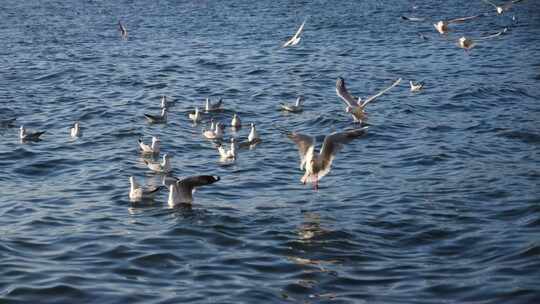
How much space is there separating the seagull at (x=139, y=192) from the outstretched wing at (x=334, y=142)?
341 centimetres

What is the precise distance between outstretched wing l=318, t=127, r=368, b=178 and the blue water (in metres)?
0.92

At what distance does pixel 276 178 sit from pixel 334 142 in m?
3.44

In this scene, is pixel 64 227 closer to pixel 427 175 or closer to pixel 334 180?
pixel 334 180

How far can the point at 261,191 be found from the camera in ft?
58.6

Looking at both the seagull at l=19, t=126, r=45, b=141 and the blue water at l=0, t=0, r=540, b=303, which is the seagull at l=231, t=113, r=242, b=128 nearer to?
the blue water at l=0, t=0, r=540, b=303

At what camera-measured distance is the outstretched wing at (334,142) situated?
15383 mm

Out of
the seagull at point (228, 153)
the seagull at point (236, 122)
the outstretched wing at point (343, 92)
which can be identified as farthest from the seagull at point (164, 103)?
the outstretched wing at point (343, 92)

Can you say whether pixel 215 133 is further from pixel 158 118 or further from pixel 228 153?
pixel 158 118

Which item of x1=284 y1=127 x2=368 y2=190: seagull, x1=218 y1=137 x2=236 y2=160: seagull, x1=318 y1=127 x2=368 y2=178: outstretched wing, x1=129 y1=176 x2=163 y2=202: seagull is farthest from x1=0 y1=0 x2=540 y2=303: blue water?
x1=318 y1=127 x2=368 y2=178: outstretched wing

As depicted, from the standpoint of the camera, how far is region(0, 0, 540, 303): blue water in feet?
42.0

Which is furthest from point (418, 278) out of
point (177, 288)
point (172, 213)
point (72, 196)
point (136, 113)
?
point (136, 113)

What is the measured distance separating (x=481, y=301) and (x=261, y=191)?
6.90 m

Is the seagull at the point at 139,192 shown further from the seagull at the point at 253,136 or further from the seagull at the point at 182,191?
the seagull at the point at 253,136

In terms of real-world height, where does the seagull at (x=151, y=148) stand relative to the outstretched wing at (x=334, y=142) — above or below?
below
